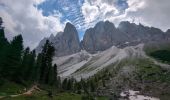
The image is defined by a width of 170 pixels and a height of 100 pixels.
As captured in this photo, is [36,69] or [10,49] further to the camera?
[36,69]

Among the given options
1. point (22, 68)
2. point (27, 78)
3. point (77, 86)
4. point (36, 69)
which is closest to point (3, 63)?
point (22, 68)

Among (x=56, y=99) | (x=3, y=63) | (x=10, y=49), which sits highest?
(x=10, y=49)

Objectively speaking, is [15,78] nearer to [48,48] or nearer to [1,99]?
[48,48]

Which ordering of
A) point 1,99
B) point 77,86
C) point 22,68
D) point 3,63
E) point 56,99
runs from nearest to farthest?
point 1,99 < point 56,99 < point 3,63 < point 22,68 < point 77,86

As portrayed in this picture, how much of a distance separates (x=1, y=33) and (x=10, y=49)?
101 ft

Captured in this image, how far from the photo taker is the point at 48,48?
107 meters

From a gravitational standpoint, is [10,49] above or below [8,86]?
above

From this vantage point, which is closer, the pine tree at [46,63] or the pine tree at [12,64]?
the pine tree at [12,64]

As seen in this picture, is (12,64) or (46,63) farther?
(46,63)

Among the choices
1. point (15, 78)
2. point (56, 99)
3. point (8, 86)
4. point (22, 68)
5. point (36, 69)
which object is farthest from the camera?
point (36, 69)

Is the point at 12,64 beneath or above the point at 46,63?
beneath

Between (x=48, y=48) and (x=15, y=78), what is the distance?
25886 mm

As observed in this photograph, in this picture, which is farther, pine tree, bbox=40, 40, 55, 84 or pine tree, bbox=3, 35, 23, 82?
pine tree, bbox=40, 40, 55, 84

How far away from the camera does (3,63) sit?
77.0 m
